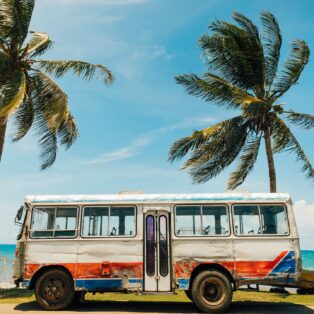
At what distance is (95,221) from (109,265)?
1227 mm

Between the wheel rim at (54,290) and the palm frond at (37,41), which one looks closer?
the wheel rim at (54,290)

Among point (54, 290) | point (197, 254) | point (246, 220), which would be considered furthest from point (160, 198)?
point (54, 290)

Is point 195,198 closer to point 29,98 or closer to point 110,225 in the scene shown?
point 110,225

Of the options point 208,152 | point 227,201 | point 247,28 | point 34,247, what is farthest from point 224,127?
point 34,247

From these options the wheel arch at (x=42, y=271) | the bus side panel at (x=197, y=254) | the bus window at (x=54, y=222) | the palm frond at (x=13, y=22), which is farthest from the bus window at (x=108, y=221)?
the palm frond at (x=13, y=22)

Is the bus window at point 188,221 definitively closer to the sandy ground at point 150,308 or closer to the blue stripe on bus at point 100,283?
the blue stripe on bus at point 100,283

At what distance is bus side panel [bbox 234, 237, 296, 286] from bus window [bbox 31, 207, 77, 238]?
4.46 meters

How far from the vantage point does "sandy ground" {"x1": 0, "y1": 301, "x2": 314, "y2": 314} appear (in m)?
10.1

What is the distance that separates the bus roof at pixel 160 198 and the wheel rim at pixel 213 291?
7.06 ft

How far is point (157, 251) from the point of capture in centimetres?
1020

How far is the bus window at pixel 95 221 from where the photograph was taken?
33.8 ft

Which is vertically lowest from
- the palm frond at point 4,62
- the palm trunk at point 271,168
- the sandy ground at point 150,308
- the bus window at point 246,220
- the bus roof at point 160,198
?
the sandy ground at point 150,308

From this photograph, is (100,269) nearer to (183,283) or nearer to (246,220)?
(183,283)

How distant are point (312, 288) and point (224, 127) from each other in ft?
31.4
